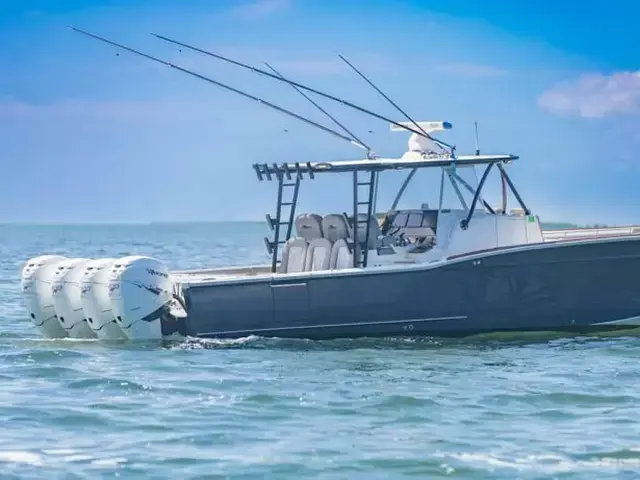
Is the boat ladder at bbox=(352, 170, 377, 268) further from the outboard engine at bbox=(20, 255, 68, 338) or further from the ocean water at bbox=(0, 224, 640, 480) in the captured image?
the outboard engine at bbox=(20, 255, 68, 338)

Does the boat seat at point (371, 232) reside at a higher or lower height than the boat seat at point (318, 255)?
higher

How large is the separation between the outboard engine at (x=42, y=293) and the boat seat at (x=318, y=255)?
358 centimetres

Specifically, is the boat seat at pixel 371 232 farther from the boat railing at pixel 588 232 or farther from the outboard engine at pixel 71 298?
the outboard engine at pixel 71 298

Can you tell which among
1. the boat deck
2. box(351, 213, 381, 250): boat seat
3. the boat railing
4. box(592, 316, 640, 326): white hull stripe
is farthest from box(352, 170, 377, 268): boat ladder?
box(592, 316, 640, 326): white hull stripe

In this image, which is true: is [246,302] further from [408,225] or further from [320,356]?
[408,225]

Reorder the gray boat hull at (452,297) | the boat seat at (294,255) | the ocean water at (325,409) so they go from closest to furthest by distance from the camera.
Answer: the ocean water at (325,409) → the gray boat hull at (452,297) → the boat seat at (294,255)

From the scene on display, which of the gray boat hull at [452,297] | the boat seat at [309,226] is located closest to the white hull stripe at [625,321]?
the gray boat hull at [452,297]

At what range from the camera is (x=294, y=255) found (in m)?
19.5

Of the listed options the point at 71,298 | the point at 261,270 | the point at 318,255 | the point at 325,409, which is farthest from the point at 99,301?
the point at 325,409

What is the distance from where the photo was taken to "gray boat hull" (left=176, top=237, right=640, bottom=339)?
58.8 feet

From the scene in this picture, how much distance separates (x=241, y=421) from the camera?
13328 millimetres

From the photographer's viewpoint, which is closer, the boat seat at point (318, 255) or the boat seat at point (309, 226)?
the boat seat at point (318, 255)

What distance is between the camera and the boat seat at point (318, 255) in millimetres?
18906

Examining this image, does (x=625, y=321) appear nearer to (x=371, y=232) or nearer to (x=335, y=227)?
(x=371, y=232)
